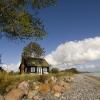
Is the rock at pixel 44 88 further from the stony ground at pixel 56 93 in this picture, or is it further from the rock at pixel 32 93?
the rock at pixel 32 93

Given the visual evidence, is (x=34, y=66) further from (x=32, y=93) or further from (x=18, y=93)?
(x=18, y=93)

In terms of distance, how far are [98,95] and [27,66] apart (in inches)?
2313

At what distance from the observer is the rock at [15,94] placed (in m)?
23.8

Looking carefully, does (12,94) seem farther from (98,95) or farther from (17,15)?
(17,15)

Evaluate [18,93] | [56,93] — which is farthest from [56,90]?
[18,93]

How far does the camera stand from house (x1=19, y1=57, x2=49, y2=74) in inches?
3201

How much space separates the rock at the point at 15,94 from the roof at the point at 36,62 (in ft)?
183

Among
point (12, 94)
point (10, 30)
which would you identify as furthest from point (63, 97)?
point (10, 30)

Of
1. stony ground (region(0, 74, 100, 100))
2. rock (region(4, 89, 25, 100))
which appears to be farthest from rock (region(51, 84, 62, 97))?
rock (region(4, 89, 25, 100))

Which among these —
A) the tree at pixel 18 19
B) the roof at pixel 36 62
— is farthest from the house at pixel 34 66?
the tree at pixel 18 19

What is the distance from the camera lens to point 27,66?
3236 inches

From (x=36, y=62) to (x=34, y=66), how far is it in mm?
1270

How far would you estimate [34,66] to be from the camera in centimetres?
8200

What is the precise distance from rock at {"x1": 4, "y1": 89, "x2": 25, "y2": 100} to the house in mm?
55527
